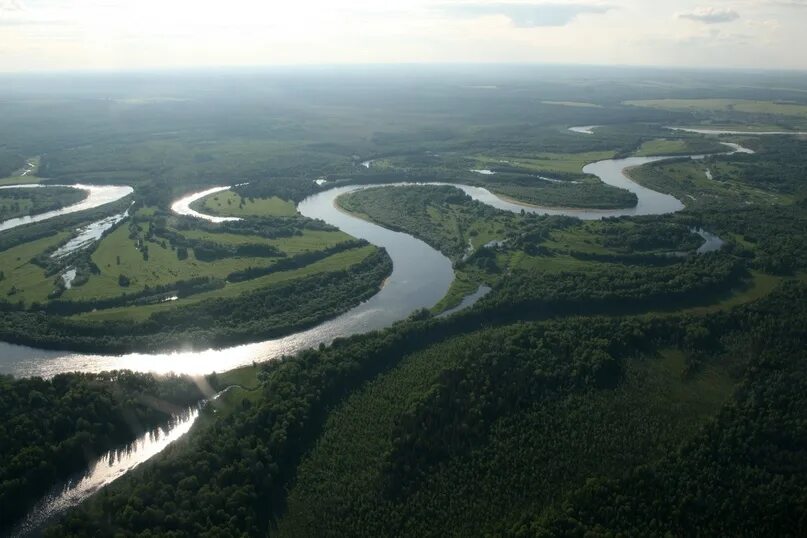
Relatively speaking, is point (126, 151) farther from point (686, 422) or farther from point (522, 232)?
point (686, 422)

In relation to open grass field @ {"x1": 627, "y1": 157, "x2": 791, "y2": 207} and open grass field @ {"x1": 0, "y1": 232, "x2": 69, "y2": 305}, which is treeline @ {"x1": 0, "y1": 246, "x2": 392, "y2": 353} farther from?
open grass field @ {"x1": 627, "y1": 157, "x2": 791, "y2": 207}

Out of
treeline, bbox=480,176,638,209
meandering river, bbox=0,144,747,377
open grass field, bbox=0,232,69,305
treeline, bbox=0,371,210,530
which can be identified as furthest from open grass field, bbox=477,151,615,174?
treeline, bbox=0,371,210,530

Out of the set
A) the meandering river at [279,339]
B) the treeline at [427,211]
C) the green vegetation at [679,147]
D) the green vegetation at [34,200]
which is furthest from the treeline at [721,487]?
the green vegetation at [679,147]

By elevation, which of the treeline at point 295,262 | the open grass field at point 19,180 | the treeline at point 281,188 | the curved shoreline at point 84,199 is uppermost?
the treeline at point 281,188

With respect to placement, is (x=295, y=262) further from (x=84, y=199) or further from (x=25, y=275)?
(x=84, y=199)

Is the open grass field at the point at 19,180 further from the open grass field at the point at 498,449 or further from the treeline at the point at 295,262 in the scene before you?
the open grass field at the point at 498,449

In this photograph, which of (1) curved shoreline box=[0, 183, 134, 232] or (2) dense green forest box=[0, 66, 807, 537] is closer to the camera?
(2) dense green forest box=[0, 66, 807, 537]
